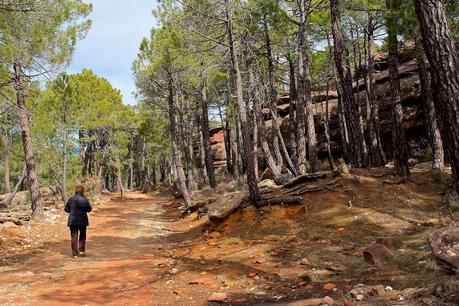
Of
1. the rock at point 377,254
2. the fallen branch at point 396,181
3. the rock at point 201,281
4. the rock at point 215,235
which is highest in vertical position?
the fallen branch at point 396,181

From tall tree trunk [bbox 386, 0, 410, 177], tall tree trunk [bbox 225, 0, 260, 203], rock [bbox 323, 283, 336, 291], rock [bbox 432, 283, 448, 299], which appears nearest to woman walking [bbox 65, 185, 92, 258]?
tall tree trunk [bbox 225, 0, 260, 203]

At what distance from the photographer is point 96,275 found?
7930 millimetres

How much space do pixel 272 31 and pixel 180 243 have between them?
1097cm

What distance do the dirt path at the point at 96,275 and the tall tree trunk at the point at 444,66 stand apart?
14.3 ft

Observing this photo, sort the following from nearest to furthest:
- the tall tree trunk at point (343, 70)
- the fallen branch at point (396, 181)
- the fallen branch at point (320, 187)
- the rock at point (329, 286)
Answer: the rock at point (329, 286) → the fallen branch at point (396, 181) → the fallen branch at point (320, 187) → the tall tree trunk at point (343, 70)

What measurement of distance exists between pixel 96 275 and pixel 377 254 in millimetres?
5506

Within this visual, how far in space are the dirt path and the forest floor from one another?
0.07 feet

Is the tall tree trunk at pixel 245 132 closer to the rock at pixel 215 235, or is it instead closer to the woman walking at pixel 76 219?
the rock at pixel 215 235

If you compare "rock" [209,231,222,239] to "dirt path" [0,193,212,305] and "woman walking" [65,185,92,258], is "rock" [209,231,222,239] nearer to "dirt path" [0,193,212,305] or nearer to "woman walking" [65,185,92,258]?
"dirt path" [0,193,212,305]

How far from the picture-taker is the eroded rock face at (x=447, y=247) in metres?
4.58

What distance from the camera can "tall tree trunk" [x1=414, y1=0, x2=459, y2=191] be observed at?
201 inches

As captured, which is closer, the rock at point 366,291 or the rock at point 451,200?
the rock at point 366,291

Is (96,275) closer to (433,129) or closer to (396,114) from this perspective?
(396,114)

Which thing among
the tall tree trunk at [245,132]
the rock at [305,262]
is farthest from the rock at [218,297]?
the tall tree trunk at [245,132]
